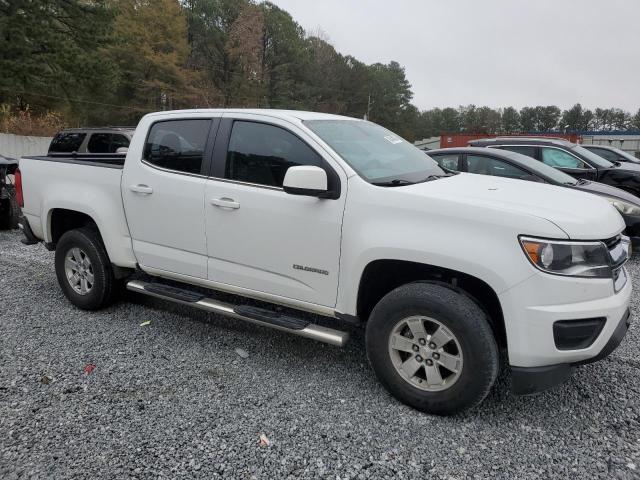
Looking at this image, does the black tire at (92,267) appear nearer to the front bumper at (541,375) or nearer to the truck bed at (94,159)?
the truck bed at (94,159)

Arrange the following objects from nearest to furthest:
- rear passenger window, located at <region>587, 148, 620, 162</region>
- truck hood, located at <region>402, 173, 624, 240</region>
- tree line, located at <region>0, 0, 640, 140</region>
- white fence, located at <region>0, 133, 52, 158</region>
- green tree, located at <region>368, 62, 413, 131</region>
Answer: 1. truck hood, located at <region>402, 173, 624, 240</region>
2. rear passenger window, located at <region>587, 148, 620, 162</region>
3. tree line, located at <region>0, 0, 640, 140</region>
4. white fence, located at <region>0, 133, 52, 158</region>
5. green tree, located at <region>368, 62, 413, 131</region>

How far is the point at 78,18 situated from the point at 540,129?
96.9 meters

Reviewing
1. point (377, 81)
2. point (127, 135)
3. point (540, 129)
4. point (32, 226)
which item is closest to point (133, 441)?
point (32, 226)

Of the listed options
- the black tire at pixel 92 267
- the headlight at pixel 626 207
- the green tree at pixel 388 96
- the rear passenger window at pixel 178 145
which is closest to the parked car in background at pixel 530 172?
the headlight at pixel 626 207

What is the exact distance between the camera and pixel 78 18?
79.1ft

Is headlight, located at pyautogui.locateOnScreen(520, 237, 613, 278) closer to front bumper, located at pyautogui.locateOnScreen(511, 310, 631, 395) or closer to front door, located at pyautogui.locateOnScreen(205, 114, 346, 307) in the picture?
front bumper, located at pyautogui.locateOnScreen(511, 310, 631, 395)

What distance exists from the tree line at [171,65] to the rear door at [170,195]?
73.4 ft

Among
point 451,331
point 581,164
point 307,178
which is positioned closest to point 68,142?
point 307,178

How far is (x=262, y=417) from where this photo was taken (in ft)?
9.67

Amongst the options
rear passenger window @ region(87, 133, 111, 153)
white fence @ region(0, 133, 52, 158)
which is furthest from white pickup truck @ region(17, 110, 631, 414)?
white fence @ region(0, 133, 52, 158)

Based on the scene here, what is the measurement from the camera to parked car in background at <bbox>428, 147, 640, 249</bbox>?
6363mm

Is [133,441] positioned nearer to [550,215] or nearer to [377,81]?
[550,215]

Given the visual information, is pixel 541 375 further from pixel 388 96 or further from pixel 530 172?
pixel 388 96

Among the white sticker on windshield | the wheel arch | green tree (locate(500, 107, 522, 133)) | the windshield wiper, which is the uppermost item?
green tree (locate(500, 107, 522, 133))
